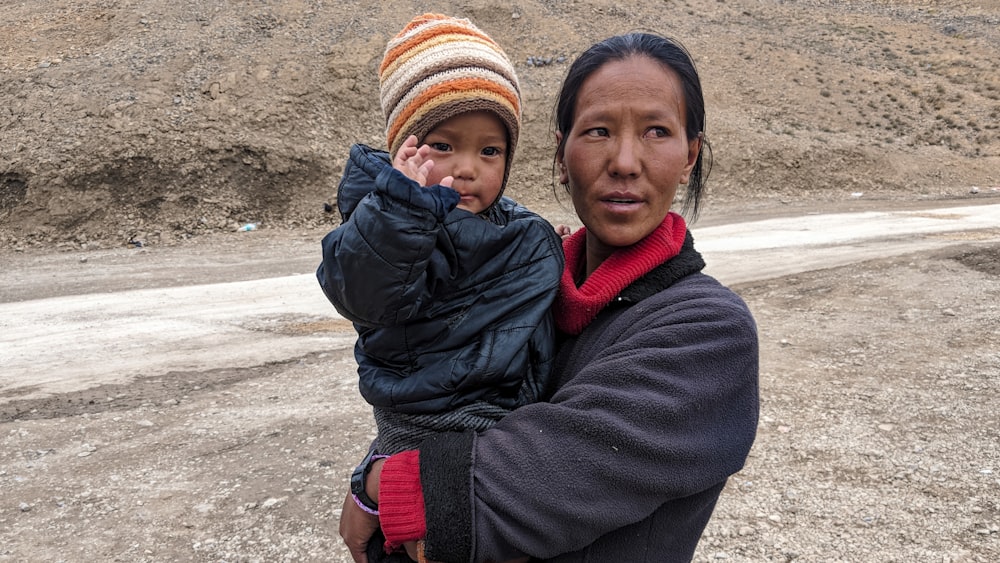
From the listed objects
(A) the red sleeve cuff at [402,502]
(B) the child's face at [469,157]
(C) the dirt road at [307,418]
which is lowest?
(C) the dirt road at [307,418]

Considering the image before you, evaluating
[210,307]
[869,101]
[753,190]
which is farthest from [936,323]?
[869,101]

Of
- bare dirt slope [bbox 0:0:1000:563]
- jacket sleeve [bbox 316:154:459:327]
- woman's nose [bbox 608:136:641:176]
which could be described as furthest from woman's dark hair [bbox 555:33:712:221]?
bare dirt slope [bbox 0:0:1000:563]

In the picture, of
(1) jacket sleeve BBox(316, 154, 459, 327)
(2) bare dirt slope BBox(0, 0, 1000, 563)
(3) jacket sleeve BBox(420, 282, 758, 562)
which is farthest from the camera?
(2) bare dirt slope BBox(0, 0, 1000, 563)

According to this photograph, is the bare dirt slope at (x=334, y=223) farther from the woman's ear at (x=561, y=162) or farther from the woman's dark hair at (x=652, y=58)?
the woman's dark hair at (x=652, y=58)

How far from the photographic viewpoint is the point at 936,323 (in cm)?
729

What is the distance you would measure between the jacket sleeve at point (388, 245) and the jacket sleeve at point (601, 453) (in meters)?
0.31

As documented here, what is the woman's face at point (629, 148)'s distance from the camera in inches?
67.3

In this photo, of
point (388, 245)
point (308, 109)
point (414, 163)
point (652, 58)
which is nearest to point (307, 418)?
point (414, 163)

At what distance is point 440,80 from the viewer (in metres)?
1.90

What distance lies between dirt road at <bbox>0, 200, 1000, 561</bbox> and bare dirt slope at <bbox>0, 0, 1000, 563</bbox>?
0.08ft

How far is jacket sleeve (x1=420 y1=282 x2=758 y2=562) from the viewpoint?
1.34 m

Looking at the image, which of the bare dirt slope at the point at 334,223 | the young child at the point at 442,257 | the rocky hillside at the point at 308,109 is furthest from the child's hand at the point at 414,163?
→ the rocky hillside at the point at 308,109

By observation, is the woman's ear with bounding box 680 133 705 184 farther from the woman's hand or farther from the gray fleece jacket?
the woman's hand

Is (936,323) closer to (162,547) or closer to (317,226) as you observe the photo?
(162,547)
